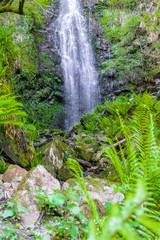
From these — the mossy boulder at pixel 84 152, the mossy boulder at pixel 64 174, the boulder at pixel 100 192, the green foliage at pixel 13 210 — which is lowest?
the mossy boulder at pixel 84 152

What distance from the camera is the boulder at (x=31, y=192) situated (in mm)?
1140

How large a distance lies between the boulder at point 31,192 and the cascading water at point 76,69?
24.3 ft

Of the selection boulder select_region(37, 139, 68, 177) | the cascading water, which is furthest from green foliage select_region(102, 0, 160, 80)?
boulder select_region(37, 139, 68, 177)

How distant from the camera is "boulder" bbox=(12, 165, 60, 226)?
1140 millimetres

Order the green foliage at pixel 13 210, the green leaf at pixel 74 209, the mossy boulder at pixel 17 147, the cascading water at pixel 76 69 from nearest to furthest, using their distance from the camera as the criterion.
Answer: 1. the green leaf at pixel 74 209
2. the green foliage at pixel 13 210
3. the mossy boulder at pixel 17 147
4. the cascading water at pixel 76 69

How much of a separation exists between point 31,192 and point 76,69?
9.52 meters

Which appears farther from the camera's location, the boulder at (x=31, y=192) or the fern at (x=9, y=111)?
the fern at (x=9, y=111)

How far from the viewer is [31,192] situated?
1328mm

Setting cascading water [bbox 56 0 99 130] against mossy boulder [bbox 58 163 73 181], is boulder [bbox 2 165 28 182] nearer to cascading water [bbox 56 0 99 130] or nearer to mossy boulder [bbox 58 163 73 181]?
mossy boulder [bbox 58 163 73 181]

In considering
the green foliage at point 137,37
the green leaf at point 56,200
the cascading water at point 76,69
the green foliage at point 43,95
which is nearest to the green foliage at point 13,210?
the green leaf at point 56,200

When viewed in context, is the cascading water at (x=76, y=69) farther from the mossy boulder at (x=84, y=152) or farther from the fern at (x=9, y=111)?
the fern at (x=9, y=111)

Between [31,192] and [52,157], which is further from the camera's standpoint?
[52,157]

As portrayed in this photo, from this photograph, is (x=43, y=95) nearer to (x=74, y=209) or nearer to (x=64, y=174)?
(x=64, y=174)

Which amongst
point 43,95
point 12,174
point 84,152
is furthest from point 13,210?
point 43,95
